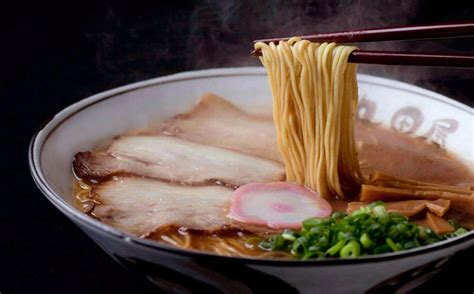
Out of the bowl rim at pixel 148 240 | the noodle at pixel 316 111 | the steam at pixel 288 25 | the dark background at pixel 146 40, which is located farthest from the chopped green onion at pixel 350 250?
the steam at pixel 288 25

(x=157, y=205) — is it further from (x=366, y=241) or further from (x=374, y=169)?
(x=374, y=169)

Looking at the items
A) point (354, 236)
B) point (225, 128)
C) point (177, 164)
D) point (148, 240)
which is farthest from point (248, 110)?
point (148, 240)

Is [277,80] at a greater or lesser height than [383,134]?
greater

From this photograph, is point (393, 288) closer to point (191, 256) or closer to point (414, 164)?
point (191, 256)

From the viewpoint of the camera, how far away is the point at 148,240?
177 centimetres

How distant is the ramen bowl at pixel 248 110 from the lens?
1.72m

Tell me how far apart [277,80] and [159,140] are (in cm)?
60

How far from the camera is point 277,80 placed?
2576 millimetres

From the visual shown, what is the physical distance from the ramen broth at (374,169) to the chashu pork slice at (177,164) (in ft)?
0.34

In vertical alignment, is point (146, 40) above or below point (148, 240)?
above

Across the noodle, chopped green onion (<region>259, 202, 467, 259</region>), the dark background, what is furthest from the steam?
chopped green onion (<region>259, 202, 467, 259</region>)

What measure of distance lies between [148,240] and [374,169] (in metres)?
1.28

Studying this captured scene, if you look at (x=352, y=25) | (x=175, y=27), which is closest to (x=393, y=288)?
(x=352, y=25)

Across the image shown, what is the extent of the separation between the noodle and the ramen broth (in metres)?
0.14
